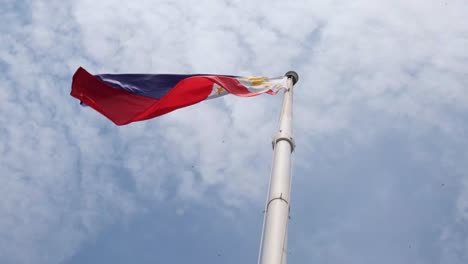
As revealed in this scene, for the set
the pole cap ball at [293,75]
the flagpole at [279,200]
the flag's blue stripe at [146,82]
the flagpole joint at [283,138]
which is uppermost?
the pole cap ball at [293,75]

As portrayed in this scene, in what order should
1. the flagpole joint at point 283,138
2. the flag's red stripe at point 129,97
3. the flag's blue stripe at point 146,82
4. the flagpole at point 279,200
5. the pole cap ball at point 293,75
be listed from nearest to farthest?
the flagpole at point 279,200 < the flagpole joint at point 283,138 < the flag's red stripe at point 129,97 < the pole cap ball at point 293,75 < the flag's blue stripe at point 146,82

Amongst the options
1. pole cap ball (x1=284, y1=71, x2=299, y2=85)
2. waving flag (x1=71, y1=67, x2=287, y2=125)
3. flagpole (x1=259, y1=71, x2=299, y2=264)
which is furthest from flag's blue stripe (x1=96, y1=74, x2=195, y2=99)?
flagpole (x1=259, y1=71, x2=299, y2=264)

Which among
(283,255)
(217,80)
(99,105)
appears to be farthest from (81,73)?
(283,255)

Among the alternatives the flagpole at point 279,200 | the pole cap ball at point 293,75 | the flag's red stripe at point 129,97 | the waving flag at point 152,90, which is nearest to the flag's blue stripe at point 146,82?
the waving flag at point 152,90

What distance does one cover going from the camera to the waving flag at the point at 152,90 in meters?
16.3

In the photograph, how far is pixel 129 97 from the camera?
16953mm

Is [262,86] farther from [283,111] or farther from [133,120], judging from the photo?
[133,120]

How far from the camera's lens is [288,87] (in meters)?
16.2

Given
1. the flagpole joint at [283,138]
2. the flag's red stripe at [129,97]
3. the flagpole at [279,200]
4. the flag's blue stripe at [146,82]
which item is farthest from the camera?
the flag's blue stripe at [146,82]

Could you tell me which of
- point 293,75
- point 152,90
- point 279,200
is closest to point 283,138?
point 279,200

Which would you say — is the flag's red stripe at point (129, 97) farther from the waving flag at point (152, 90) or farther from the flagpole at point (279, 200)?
the flagpole at point (279, 200)

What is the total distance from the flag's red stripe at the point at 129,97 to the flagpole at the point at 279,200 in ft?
11.3

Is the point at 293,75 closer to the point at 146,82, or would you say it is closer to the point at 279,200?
the point at 146,82

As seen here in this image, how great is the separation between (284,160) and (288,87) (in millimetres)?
4456
